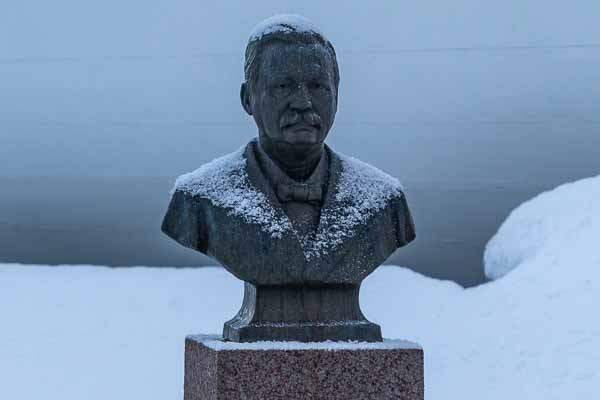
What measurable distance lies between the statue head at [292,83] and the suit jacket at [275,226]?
8.0 inches

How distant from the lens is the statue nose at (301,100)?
143 inches

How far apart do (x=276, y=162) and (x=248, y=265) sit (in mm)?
419

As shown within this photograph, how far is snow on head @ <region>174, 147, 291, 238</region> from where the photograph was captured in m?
3.66

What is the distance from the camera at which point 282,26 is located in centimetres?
371

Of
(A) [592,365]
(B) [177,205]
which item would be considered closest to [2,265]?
(A) [592,365]

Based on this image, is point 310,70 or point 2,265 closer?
point 310,70

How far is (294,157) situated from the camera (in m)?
3.77

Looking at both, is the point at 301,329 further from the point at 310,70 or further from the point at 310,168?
the point at 310,70

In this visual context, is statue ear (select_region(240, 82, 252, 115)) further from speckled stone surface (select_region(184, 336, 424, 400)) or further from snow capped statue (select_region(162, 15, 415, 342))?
speckled stone surface (select_region(184, 336, 424, 400))

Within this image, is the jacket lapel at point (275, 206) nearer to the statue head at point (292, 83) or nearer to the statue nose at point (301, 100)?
the statue head at point (292, 83)

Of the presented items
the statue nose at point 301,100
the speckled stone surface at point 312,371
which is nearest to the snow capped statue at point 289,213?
the statue nose at point 301,100

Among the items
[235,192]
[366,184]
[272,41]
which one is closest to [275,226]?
[235,192]

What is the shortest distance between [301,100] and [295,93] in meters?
0.03

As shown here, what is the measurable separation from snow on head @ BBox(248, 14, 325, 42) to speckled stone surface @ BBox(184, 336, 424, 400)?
3.62 feet
